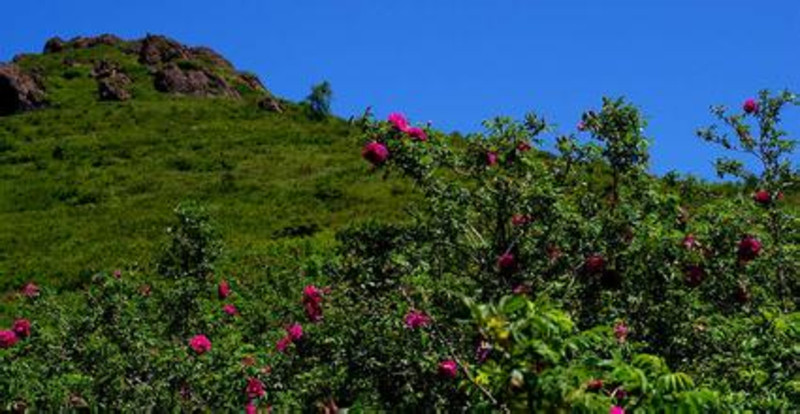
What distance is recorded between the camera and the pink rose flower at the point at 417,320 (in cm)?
886

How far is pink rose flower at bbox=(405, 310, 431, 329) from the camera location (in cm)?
886

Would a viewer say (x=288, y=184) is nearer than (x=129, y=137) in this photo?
Yes

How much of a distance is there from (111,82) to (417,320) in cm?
5867

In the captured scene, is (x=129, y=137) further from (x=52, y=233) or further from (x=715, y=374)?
(x=715, y=374)

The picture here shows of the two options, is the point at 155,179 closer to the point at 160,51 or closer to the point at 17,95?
the point at 17,95

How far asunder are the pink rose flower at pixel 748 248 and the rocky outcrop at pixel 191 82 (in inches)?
2309

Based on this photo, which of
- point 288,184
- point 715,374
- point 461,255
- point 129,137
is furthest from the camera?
point 129,137

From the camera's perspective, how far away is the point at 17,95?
6059 centimetres

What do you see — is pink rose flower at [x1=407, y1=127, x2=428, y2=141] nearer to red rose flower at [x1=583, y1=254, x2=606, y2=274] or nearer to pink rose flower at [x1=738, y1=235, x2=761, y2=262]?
red rose flower at [x1=583, y1=254, x2=606, y2=274]

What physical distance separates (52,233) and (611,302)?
30.8 m

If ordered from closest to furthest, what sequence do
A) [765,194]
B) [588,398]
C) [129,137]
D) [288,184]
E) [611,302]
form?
[588,398]
[611,302]
[765,194]
[288,184]
[129,137]

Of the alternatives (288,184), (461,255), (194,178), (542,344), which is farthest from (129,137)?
(542,344)

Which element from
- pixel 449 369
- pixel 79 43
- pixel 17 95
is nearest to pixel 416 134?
pixel 449 369

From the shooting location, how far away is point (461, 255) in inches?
407
